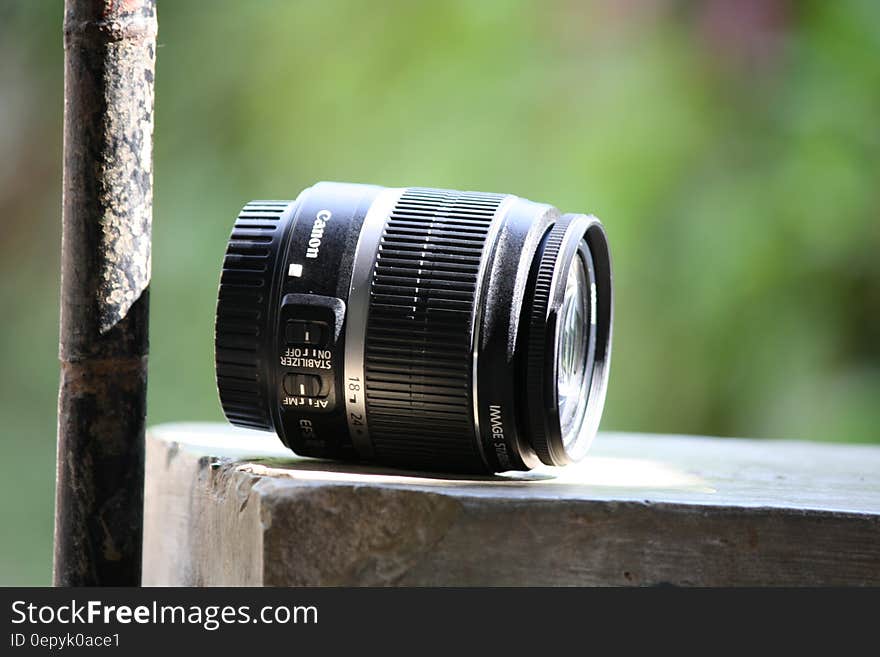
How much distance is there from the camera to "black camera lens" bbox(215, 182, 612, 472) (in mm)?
676

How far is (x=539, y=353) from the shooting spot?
0.67 metres

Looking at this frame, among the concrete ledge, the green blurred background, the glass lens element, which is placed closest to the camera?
the concrete ledge

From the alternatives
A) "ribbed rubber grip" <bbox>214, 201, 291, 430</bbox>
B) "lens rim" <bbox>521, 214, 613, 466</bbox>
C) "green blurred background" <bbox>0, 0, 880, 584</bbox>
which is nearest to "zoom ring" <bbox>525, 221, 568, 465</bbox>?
"lens rim" <bbox>521, 214, 613, 466</bbox>

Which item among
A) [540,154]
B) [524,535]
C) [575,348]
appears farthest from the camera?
[540,154]

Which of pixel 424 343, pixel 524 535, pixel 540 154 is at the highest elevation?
pixel 540 154

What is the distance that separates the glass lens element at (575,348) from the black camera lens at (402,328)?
10 mm

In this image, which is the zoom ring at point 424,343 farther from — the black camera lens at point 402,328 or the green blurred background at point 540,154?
the green blurred background at point 540,154

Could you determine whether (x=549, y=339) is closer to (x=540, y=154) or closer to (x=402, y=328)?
(x=402, y=328)

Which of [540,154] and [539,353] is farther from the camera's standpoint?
[540,154]

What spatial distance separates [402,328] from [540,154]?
1.23m

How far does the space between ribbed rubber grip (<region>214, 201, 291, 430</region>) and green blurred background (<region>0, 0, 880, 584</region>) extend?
1123 millimetres

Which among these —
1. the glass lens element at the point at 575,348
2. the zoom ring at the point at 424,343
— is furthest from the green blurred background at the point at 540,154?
the zoom ring at the point at 424,343

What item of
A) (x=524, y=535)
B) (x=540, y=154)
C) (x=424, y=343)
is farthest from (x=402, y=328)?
(x=540, y=154)

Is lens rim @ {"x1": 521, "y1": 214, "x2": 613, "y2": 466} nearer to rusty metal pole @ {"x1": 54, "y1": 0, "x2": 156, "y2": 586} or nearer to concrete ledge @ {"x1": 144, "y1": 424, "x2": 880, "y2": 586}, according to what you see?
concrete ledge @ {"x1": 144, "y1": 424, "x2": 880, "y2": 586}
